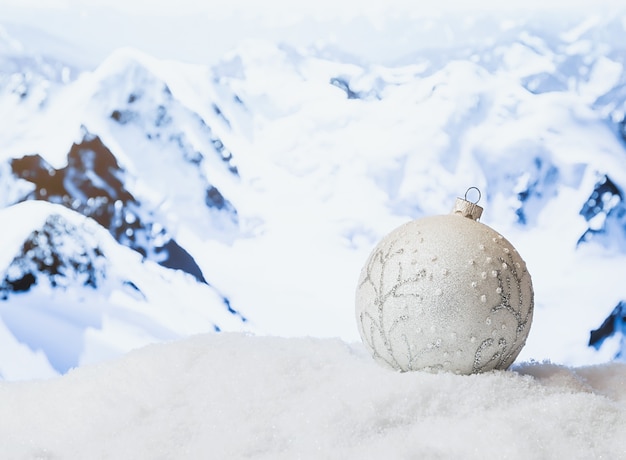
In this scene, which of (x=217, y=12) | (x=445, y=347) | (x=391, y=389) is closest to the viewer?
(x=391, y=389)

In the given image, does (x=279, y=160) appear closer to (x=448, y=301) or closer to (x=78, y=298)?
(x=78, y=298)

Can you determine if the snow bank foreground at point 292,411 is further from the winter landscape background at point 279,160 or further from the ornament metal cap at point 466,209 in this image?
the winter landscape background at point 279,160

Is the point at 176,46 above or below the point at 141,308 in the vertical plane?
above

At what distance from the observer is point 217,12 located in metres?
2.79

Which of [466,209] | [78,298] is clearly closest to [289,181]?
[78,298]

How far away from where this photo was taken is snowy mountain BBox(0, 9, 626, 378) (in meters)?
2.41

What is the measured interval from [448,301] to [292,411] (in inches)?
12.8

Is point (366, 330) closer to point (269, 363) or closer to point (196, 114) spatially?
point (269, 363)

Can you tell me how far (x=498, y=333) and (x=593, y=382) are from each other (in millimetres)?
377

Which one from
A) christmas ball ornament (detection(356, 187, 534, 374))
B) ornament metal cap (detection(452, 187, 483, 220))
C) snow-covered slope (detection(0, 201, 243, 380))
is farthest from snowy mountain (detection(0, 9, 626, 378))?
christmas ball ornament (detection(356, 187, 534, 374))

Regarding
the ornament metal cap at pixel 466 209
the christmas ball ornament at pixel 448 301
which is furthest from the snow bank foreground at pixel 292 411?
the ornament metal cap at pixel 466 209

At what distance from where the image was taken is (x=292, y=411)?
3.79 ft

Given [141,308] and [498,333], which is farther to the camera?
[141,308]

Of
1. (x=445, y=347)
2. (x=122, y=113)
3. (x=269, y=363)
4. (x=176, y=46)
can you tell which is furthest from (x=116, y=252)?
(x=445, y=347)
